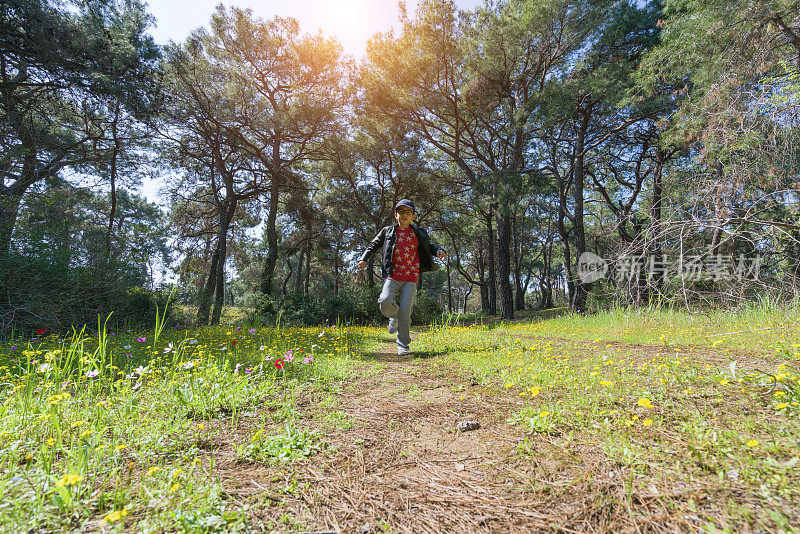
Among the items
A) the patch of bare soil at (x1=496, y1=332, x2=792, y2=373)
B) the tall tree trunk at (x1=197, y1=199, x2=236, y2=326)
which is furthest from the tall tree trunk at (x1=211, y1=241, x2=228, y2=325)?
the patch of bare soil at (x1=496, y1=332, x2=792, y2=373)

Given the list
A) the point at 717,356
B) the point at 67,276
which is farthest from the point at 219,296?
the point at 717,356

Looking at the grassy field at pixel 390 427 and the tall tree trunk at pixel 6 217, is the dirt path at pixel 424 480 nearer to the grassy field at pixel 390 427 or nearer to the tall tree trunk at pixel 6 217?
the grassy field at pixel 390 427

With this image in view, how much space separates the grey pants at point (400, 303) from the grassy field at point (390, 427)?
1.89 meters

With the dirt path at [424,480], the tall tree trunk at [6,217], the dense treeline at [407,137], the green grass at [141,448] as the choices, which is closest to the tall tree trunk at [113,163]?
the dense treeline at [407,137]

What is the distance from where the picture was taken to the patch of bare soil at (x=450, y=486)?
117cm

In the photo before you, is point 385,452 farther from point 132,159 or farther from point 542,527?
point 132,159

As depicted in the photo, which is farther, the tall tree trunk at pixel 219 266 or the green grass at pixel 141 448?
the tall tree trunk at pixel 219 266

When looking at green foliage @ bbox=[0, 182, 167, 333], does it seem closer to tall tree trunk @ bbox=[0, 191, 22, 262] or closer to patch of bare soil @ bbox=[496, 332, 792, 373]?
tall tree trunk @ bbox=[0, 191, 22, 262]

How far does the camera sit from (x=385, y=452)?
70.5 inches

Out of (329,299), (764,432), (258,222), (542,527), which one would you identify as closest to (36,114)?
(258,222)

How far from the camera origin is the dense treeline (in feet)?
18.4

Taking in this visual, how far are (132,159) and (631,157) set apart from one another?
2191 cm

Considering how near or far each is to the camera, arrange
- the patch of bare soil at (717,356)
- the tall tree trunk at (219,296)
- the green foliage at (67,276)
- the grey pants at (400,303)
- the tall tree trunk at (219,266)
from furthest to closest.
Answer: the tall tree trunk at (219,296), the tall tree trunk at (219,266), the green foliage at (67,276), the grey pants at (400,303), the patch of bare soil at (717,356)

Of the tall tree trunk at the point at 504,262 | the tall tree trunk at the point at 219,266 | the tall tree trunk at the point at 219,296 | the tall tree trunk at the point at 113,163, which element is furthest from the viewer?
the tall tree trunk at the point at 504,262
